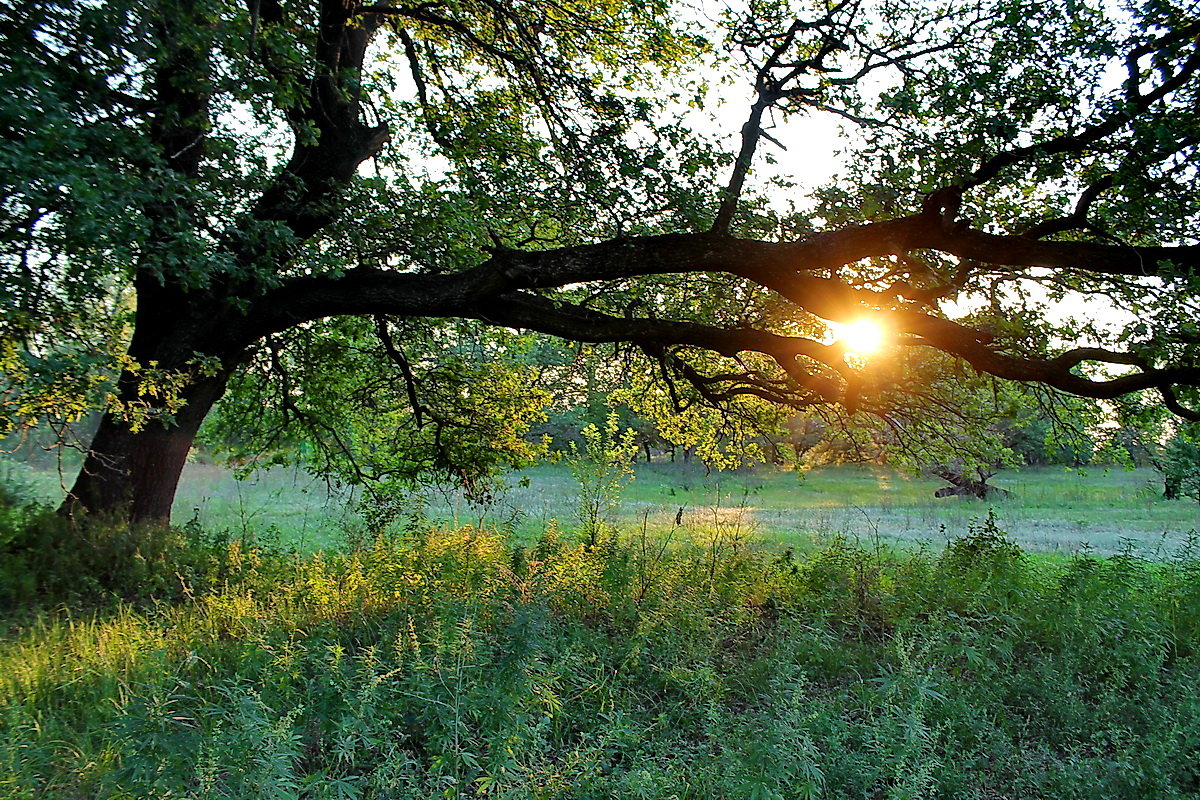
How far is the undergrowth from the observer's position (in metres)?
3.94

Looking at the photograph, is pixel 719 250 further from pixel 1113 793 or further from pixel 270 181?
pixel 1113 793

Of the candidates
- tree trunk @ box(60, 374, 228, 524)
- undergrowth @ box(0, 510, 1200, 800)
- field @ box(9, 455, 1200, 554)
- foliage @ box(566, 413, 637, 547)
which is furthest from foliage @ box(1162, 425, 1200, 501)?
tree trunk @ box(60, 374, 228, 524)

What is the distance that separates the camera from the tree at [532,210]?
584 cm

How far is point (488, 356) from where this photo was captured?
38.9ft

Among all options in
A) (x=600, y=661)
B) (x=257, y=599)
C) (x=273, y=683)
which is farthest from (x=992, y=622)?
(x=257, y=599)

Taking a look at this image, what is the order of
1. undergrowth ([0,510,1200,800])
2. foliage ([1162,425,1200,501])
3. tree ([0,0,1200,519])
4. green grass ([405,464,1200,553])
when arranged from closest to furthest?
1. undergrowth ([0,510,1200,800])
2. tree ([0,0,1200,519])
3. foliage ([1162,425,1200,501])
4. green grass ([405,464,1200,553])

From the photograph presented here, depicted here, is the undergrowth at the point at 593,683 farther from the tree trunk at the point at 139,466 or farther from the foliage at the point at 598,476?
the tree trunk at the point at 139,466

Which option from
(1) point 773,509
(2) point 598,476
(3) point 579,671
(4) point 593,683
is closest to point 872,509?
(1) point 773,509

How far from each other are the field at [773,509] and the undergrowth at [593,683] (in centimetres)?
169

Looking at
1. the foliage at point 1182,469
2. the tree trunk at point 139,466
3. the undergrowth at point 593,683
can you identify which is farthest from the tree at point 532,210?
the foliage at point 1182,469

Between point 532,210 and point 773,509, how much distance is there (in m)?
13.8

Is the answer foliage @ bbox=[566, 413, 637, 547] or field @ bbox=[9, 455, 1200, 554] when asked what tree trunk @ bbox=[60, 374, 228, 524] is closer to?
field @ bbox=[9, 455, 1200, 554]

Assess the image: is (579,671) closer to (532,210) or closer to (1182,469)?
(532,210)

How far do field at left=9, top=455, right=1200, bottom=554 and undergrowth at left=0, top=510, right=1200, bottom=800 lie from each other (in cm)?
169
